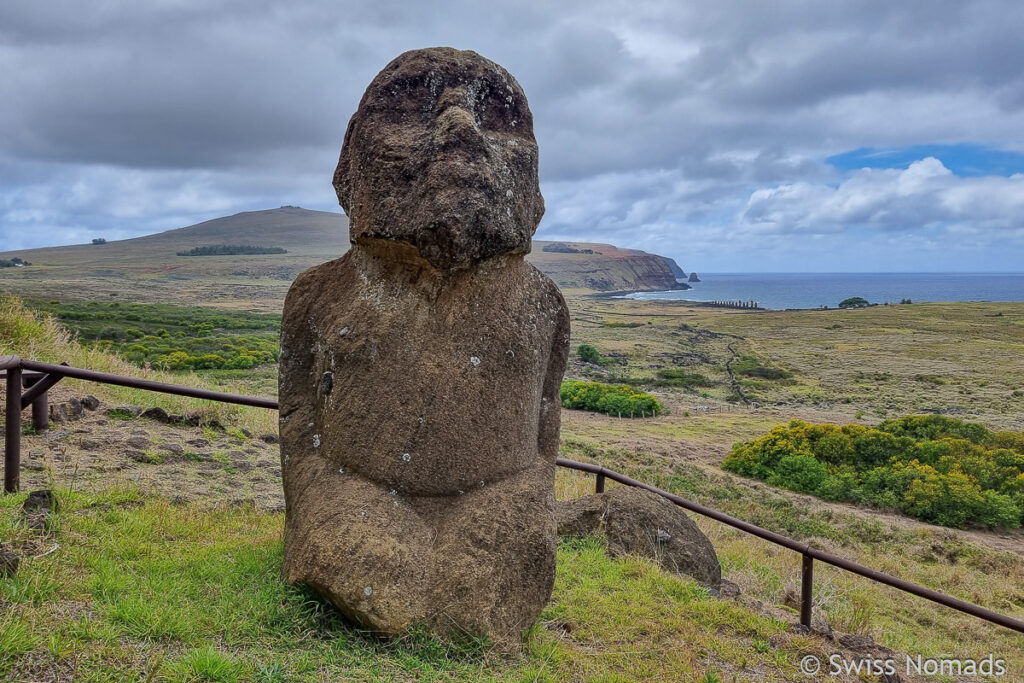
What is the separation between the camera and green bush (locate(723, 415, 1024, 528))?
1366cm

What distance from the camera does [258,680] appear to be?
286 centimetres

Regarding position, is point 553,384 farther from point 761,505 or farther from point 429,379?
point 761,505

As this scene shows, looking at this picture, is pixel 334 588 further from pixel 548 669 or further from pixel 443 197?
pixel 443 197

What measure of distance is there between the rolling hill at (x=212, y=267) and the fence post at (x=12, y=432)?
37.6 metres

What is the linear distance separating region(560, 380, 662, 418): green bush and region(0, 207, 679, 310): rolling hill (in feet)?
96.0

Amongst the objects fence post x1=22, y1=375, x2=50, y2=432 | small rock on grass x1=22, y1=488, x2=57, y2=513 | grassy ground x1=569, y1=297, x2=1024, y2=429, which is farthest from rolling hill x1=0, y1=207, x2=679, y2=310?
small rock on grass x1=22, y1=488, x2=57, y2=513

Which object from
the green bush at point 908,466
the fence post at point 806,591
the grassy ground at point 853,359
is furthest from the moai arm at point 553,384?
the grassy ground at point 853,359

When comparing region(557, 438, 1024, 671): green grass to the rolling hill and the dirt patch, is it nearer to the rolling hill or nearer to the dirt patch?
the dirt patch

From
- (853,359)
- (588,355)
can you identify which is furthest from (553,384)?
(853,359)

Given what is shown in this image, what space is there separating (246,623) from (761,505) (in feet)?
39.4

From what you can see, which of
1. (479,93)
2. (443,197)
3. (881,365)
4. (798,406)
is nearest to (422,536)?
(443,197)

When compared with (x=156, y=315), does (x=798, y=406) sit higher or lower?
lower

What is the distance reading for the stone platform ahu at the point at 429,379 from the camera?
3387 mm

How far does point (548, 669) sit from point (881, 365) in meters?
38.1
